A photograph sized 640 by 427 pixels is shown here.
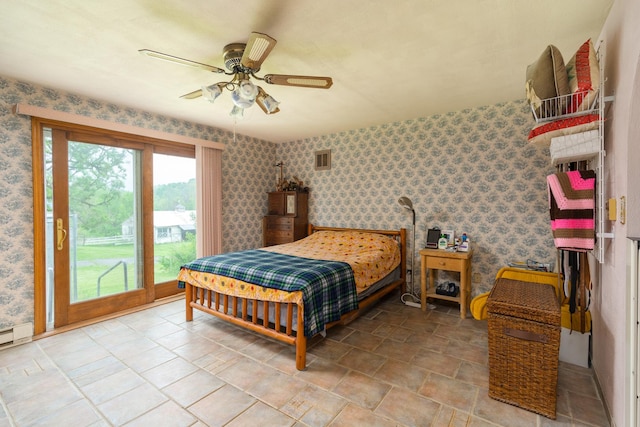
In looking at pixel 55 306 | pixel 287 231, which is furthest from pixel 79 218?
pixel 287 231

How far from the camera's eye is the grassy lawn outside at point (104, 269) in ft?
10.6

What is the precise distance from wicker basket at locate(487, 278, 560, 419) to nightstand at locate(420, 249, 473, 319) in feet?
4.25

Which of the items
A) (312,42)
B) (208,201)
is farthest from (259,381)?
(208,201)

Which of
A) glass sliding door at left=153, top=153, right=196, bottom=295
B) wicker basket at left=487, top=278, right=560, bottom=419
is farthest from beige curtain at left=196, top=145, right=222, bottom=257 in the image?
wicker basket at left=487, top=278, right=560, bottom=419

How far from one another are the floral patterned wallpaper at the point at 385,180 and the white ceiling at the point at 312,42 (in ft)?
1.26

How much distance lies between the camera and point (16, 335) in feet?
8.81

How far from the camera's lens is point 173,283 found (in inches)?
158

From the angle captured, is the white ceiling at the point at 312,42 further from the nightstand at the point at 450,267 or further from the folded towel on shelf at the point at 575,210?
the nightstand at the point at 450,267

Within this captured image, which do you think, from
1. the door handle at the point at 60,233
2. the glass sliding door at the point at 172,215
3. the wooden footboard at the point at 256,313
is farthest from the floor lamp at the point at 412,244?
the door handle at the point at 60,233

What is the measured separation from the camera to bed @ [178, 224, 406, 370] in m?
2.36

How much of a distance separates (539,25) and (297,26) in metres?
1.59

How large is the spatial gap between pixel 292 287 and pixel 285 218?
2.58 meters

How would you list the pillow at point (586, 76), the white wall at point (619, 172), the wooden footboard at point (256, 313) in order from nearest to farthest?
Result: the white wall at point (619, 172), the pillow at point (586, 76), the wooden footboard at point (256, 313)

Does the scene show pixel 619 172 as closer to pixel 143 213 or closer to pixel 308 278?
pixel 308 278
